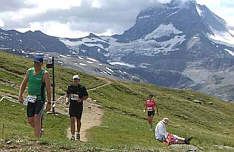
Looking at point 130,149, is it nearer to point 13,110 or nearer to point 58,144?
point 58,144

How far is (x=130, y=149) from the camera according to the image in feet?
67.1

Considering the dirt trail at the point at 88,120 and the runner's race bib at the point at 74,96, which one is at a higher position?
the runner's race bib at the point at 74,96

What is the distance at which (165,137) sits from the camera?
3328 cm

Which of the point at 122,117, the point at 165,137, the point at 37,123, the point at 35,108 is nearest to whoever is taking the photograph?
the point at 35,108

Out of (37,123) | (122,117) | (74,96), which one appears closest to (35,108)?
(37,123)

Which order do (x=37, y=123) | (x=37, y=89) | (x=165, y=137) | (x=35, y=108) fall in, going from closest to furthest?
(x=37, y=89) → (x=35, y=108) → (x=37, y=123) → (x=165, y=137)

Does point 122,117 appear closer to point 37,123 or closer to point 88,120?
point 88,120

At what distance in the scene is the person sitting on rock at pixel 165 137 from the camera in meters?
32.2

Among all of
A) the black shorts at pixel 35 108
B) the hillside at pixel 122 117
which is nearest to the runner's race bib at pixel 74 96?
the black shorts at pixel 35 108

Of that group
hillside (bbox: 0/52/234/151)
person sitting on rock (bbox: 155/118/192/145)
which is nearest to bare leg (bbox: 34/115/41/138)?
hillside (bbox: 0/52/234/151)

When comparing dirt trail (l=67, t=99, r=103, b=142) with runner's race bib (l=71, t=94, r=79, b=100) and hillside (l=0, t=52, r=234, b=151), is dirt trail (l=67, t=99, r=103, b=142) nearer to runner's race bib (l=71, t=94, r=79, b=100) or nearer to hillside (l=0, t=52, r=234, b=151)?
hillside (l=0, t=52, r=234, b=151)

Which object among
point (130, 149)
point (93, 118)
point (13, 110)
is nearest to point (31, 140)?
point (130, 149)

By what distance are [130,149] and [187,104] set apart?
95.9 m

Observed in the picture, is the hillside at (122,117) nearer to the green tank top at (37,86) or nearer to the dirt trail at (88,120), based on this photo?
the dirt trail at (88,120)
